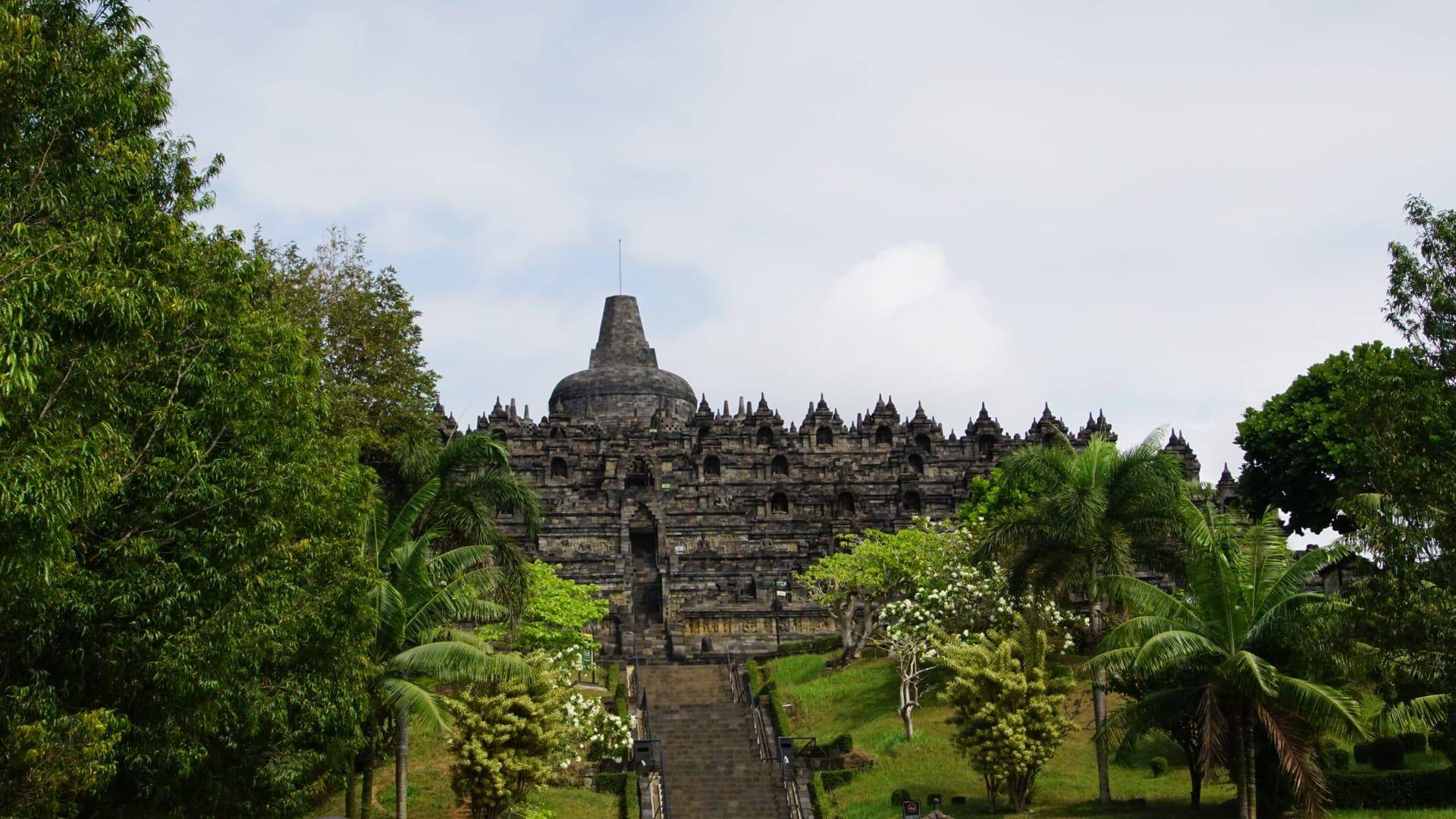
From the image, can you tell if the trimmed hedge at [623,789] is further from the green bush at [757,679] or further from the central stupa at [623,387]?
the central stupa at [623,387]

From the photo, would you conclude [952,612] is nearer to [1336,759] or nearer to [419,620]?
[1336,759]

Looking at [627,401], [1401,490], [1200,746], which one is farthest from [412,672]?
[627,401]

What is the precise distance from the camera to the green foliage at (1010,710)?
3186 centimetres

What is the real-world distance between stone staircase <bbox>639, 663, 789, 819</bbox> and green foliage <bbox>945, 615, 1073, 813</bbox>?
512 cm

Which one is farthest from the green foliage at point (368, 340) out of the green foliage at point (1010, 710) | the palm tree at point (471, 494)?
the green foliage at point (1010, 710)

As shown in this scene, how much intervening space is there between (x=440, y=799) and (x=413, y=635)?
6545 mm

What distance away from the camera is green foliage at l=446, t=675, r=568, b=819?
3109 centimetres

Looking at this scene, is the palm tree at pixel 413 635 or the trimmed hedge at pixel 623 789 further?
the trimmed hedge at pixel 623 789

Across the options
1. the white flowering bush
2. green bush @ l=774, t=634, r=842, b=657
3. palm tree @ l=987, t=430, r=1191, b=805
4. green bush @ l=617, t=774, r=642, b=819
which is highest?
palm tree @ l=987, t=430, r=1191, b=805

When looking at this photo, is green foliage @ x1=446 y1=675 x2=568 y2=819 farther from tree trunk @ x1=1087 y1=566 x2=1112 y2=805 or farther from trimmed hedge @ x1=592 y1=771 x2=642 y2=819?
tree trunk @ x1=1087 y1=566 x2=1112 y2=805

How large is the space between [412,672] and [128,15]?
1403cm

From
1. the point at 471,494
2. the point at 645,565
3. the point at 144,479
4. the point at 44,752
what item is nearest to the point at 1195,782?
the point at 471,494

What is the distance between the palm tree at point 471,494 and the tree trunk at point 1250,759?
1816cm

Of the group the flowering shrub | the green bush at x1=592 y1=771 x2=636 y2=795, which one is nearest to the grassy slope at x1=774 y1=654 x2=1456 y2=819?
the green bush at x1=592 y1=771 x2=636 y2=795
